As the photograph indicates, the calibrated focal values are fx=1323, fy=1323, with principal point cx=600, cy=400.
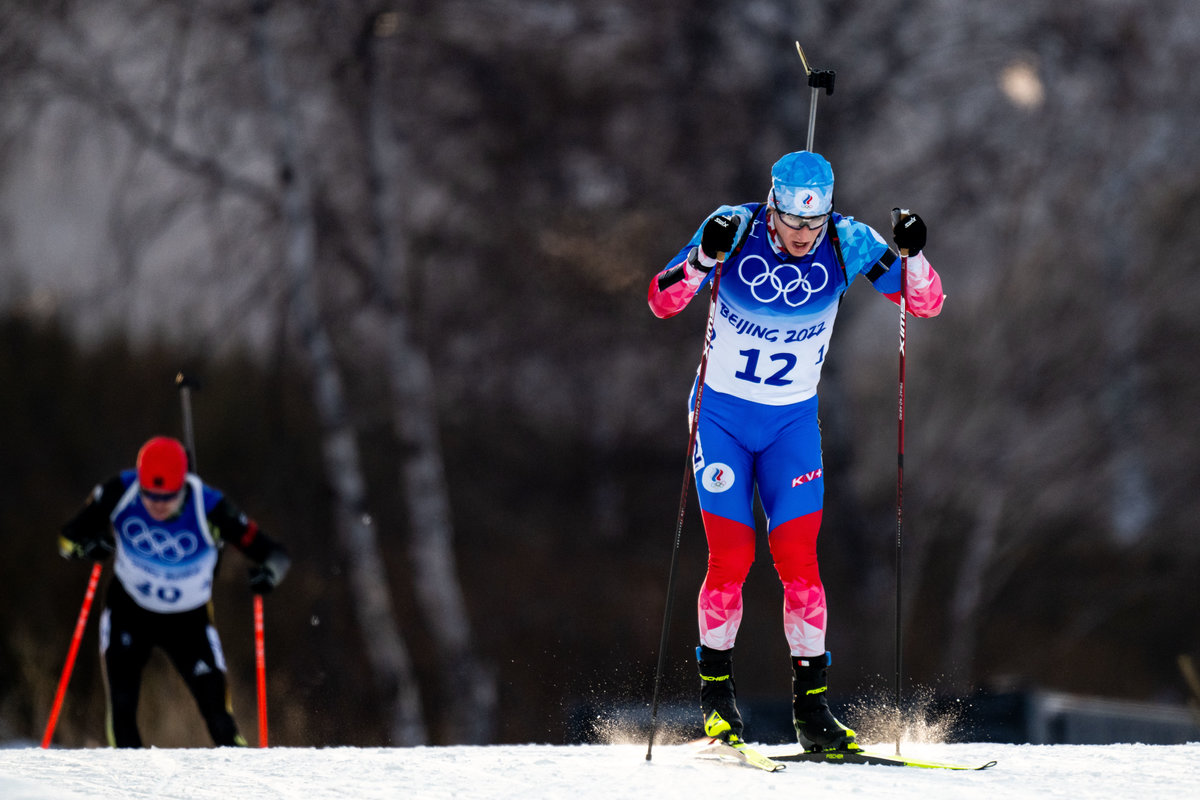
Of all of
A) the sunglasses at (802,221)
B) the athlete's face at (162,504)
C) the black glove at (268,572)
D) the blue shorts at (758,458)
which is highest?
the sunglasses at (802,221)

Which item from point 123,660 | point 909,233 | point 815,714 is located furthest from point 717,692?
point 123,660

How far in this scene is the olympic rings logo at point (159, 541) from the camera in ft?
22.1

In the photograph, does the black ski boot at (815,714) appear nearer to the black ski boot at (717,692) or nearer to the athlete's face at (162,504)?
the black ski boot at (717,692)

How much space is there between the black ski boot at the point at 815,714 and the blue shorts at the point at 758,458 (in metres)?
0.51

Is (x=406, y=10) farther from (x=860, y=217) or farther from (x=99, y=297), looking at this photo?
(x=860, y=217)

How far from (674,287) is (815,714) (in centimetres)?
154

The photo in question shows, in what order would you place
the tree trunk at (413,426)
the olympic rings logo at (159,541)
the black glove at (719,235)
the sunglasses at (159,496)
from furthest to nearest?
the tree trunk at (413,426), the olympic rings logo at (159,541), the sunglasses at (159,496), the black glove at (719,235)

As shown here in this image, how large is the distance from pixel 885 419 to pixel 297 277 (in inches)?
488

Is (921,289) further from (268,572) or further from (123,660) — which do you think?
(123,660)

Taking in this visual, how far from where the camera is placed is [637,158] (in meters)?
14.2

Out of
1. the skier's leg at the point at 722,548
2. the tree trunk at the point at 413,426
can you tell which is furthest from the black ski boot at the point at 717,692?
the tree trunk at the point at 413,426

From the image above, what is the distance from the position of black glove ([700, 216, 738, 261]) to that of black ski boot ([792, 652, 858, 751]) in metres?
1.44

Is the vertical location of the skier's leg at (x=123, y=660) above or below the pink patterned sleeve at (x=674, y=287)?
below

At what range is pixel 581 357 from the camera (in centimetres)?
1627
